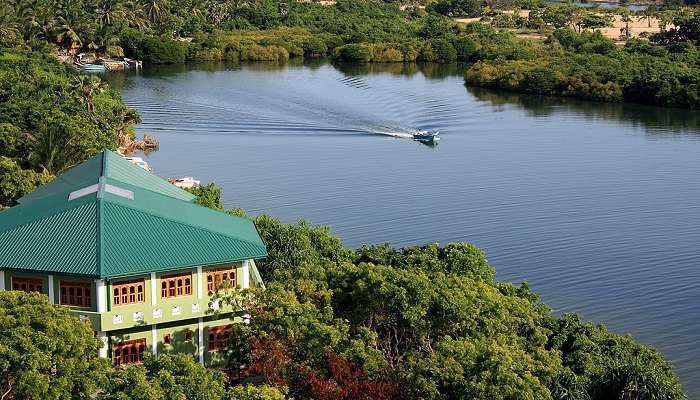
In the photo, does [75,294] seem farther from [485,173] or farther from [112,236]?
[485,173]

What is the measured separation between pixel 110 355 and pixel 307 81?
52.7m

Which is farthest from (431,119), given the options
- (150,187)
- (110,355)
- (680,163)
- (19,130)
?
(110,355)

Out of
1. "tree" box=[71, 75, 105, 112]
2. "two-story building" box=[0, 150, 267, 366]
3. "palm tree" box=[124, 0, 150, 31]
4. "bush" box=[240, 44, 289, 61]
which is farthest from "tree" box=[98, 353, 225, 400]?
"palm tree" box=[124, 0, 150, 31]

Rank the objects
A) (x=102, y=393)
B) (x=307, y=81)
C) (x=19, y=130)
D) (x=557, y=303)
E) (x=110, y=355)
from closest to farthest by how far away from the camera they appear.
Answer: (x=102, y=393) → (x=110, y=355) → (x=557, y=303) → (x=19, y=130) → (x=307, y=81)

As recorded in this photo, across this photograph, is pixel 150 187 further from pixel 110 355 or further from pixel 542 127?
pixel 542 127

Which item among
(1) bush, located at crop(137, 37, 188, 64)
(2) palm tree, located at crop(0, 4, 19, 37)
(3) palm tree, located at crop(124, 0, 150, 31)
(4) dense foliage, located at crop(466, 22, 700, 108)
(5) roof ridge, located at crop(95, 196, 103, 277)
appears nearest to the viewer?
(5) roof ridge, located at crop(95, 196, 103, 277)

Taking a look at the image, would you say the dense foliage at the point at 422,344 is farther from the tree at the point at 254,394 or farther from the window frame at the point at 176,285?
the window frame at the point at 176,285

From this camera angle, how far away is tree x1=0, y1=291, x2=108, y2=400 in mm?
16156

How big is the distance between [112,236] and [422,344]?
6138 mm

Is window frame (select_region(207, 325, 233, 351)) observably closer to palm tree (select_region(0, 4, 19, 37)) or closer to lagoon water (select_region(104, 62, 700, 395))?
lagoon water (select_region(104, 62, 700, 395))

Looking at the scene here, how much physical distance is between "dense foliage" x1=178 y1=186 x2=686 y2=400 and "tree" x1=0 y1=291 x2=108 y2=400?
113 inches

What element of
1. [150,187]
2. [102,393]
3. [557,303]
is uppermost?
[150,187]

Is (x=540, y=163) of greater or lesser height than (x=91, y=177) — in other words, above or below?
below

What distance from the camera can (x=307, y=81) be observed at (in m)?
71.9
